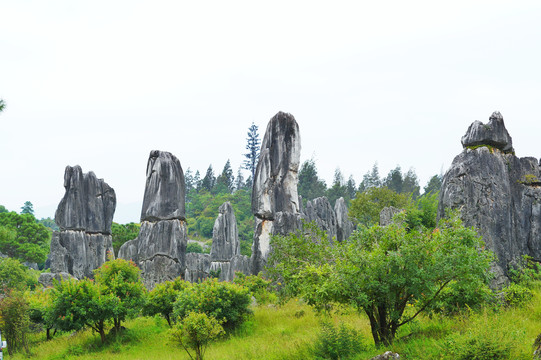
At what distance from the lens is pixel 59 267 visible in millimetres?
31844

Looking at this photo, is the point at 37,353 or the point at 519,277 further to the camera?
the point at 37,353

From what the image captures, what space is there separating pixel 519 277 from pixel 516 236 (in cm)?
146

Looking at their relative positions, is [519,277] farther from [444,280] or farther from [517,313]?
[444,280]

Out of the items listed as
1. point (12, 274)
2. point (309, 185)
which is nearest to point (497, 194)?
point (12, 274)

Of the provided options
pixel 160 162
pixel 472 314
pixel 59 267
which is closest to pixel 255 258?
pixel 160 162

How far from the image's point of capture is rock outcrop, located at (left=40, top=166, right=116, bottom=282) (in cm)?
3225

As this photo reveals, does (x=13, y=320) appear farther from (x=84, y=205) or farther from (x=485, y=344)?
(x=84, y=205)

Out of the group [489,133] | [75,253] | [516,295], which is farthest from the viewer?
[75,253]

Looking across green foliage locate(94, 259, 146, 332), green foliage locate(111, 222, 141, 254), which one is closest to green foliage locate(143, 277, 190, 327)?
green foliage locate(94, 259, 146, 332)

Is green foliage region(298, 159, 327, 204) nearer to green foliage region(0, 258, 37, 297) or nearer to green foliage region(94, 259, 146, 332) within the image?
green foliage region(0, 258, 37, 297)

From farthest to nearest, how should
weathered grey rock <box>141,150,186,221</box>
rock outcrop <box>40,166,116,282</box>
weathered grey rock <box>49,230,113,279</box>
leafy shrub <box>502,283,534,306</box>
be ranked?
rock outcrop <box>40,166,116,282</box> < weathered grey rock <box>49,230,113,279</box> < weathered grey rock <box>141,150,186,221</box> < leafy shrub <box>502,283,534,306</box>

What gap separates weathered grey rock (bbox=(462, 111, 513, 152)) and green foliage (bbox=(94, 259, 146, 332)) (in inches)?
488

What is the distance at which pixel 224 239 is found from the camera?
141 ft

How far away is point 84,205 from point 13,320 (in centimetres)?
1955
